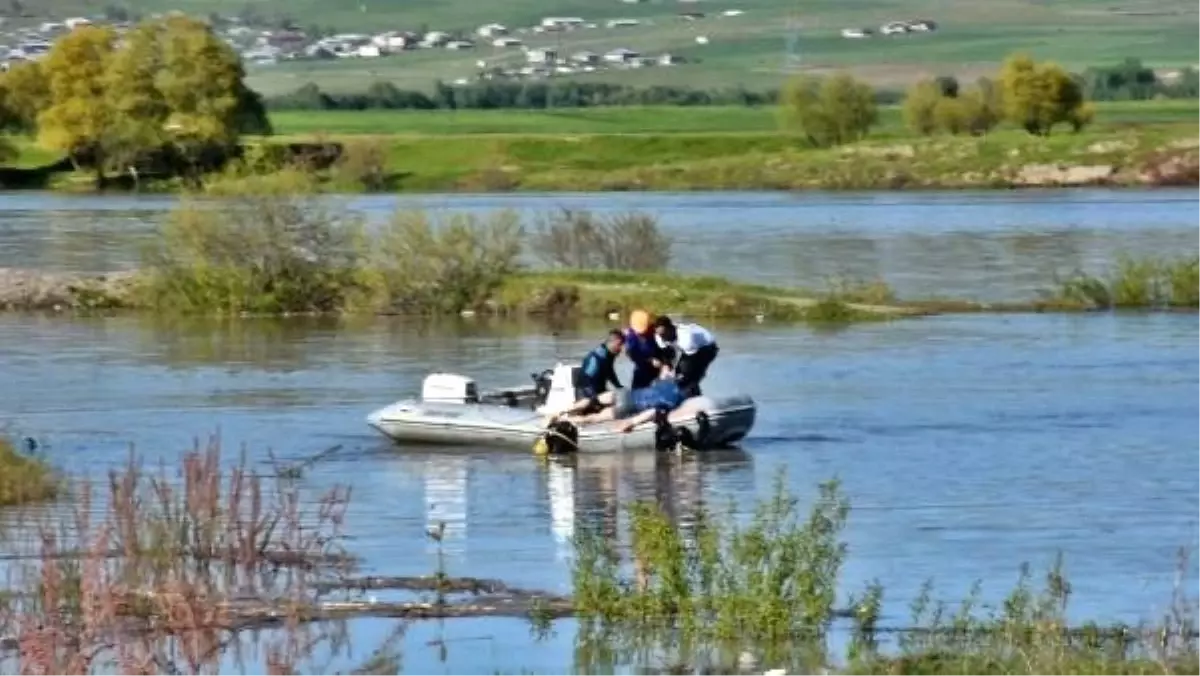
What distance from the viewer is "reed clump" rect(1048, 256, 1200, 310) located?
46.3 meters

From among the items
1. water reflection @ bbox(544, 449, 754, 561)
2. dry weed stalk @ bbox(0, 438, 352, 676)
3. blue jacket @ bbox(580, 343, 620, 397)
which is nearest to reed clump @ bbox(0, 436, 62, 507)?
dry weed stalk @ bbox(0, 438, 352, 676)

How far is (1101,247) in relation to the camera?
62.2 m

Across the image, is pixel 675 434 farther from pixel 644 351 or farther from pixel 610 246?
pixel 610 246

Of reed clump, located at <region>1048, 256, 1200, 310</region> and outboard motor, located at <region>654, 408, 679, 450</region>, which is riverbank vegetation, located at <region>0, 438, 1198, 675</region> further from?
reed clump, located at <region>1048, 256, 1200, 310</region>

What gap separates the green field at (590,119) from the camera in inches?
5595

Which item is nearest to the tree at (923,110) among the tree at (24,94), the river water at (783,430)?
the tree at (24,94)

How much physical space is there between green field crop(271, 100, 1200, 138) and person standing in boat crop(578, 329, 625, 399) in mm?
98345

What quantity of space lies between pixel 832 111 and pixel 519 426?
95295 mm

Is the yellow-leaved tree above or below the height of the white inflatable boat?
below

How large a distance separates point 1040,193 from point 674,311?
5684 cm

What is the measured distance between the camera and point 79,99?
11088cm

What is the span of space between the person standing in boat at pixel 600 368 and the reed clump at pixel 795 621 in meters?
10.2

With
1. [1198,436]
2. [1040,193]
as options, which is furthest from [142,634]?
[1040,193]

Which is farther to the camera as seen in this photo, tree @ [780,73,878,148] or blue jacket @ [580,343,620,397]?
tree @ [780,73,878,148]
